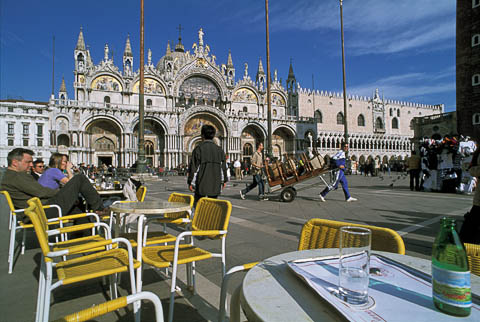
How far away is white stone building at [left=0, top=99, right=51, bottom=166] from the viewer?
29.6m

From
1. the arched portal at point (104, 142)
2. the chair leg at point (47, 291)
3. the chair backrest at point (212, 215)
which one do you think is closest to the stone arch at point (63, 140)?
the arched portal at point (104, 142)

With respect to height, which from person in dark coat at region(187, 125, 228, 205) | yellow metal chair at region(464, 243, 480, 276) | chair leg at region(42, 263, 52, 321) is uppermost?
person in dark coat at region(187, 125, 228, 205)

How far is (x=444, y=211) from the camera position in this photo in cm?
561

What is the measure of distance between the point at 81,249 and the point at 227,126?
1124 inches

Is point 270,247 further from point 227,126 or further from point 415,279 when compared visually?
point 227,126

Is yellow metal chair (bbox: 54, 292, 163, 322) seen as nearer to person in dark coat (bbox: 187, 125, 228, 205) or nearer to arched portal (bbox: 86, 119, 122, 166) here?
person in dark coat (bbox: 187, 125, 228, 205)

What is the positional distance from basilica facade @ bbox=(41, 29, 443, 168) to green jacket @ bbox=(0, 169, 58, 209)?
2358 cm

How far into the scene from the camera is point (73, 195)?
10.7 ft

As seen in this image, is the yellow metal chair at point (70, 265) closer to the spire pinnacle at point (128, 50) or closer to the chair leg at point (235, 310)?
the chair leg at point (235, 310)

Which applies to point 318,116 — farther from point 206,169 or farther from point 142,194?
point 142,194

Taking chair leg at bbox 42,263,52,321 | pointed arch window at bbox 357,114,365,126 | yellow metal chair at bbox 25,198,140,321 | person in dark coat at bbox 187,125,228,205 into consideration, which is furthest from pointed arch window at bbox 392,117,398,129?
chair leg at bbox 42,263,52,321

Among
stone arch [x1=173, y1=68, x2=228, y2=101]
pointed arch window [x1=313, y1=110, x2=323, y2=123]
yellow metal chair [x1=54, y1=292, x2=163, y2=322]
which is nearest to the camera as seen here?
yellow metal chair [x1=54, y1=292, x2=163, y2=322]

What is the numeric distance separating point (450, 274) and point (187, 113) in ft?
93.6

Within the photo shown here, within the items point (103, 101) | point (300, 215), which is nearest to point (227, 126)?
point (103, 101)
